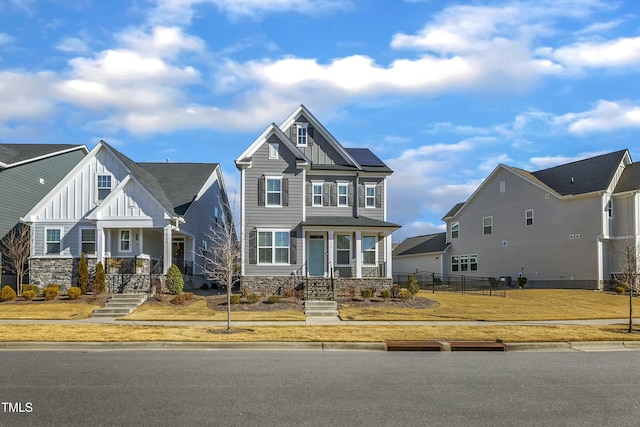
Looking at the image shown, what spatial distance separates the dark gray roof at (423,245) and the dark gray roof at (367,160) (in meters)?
16.1

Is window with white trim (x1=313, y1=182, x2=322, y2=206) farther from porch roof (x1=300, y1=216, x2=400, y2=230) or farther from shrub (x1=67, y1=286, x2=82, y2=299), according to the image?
shrub (x1=67, y1=286, x2=82, y2=299)

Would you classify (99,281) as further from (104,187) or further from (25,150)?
(25,150)

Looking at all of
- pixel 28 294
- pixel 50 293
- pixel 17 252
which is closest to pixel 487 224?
pixel 50 293

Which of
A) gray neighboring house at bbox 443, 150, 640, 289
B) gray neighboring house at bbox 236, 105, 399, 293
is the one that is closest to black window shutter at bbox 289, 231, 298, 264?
gray neighboring house at bbox 236, 105, 399, 293

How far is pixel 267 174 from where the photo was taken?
29.7 meters

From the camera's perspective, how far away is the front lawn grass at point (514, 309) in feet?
73.8

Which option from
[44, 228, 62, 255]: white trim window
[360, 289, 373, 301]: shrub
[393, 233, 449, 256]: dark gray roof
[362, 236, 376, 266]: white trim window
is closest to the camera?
[360, 289, 373, 301]: shrub

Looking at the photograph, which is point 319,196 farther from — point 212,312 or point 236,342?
point 236,342

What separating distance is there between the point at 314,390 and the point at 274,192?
20.9 m

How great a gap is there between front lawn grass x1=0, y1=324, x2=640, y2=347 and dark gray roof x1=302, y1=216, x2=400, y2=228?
10.5 m

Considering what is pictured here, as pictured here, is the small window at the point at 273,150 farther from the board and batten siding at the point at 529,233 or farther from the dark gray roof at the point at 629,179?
the dark gray roof at the point at 629,179

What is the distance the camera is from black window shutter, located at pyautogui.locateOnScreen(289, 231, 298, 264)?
29.3m

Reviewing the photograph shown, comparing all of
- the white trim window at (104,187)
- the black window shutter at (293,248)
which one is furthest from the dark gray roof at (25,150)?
the black window shutter at (293,248)

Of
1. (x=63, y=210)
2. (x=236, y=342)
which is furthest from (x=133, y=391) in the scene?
(x=63, y=210)
